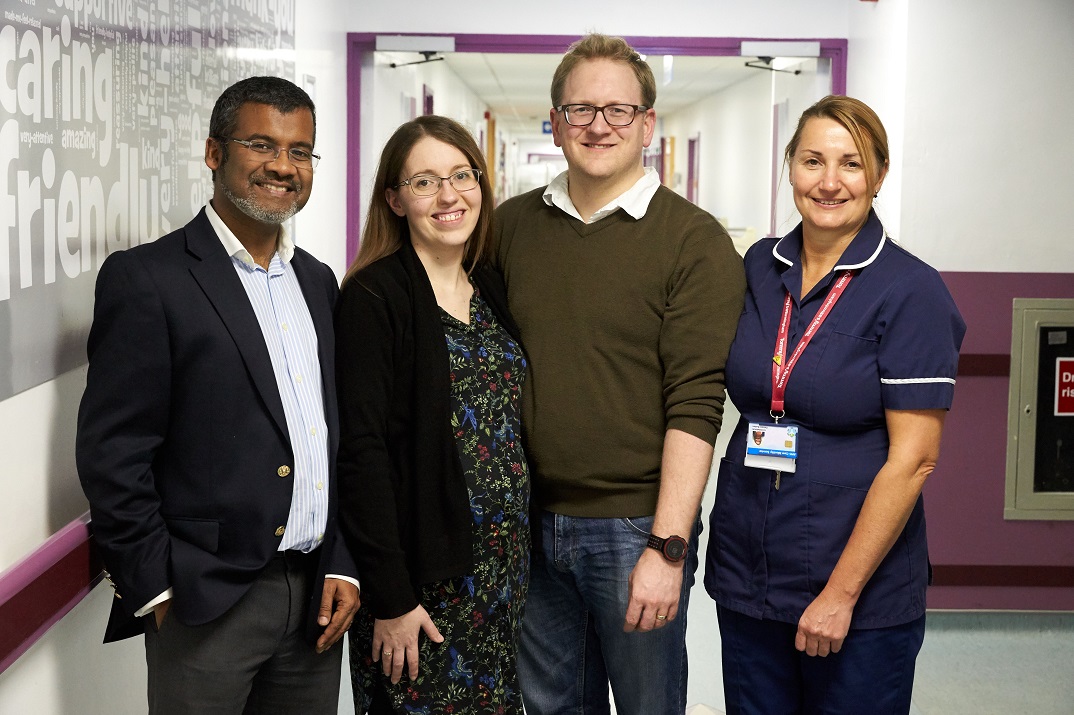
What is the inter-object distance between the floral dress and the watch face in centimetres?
29

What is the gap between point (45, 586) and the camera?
1.73 m

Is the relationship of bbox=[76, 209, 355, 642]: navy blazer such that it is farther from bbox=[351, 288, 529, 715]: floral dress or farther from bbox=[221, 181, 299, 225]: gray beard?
bbox=[351, 288, 529, 715]: floral dress

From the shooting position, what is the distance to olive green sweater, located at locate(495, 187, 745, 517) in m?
2.08

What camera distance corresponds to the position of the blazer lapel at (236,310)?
174 centimetres

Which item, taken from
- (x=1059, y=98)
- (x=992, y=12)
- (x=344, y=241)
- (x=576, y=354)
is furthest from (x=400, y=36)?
(x=576, y=354)

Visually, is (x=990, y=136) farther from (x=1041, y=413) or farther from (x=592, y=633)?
(x=592, y=633)

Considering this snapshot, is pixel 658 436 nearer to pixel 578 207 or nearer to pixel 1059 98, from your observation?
pixel 578 207

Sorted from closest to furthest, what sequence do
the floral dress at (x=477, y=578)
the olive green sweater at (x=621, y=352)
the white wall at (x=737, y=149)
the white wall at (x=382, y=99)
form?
1. the floral dress at (x=477, y=578)
2. the olive green sweater at (x=621, y=352)
3. the white wall at (x=382, y=99)
4. the white wall at (x=737, y=149)

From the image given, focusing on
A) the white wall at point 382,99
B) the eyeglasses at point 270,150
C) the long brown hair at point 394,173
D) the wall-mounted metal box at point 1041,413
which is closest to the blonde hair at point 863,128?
the long brown hair at point 394,173

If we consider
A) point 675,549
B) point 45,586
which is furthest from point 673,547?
point 45,586

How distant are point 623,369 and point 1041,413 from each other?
109 inches

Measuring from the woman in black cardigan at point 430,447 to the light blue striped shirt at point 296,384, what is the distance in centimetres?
5

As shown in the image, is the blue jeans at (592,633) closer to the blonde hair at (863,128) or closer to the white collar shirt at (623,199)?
the white collar shirt at (623,199)

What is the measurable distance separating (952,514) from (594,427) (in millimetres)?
2670
